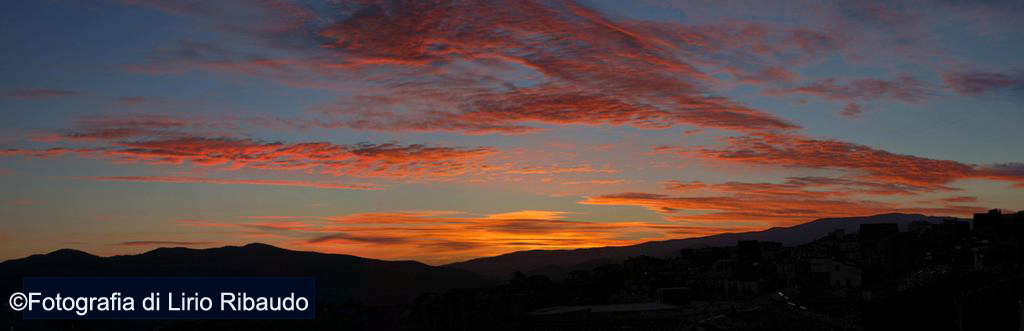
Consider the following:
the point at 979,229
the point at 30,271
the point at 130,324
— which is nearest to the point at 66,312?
the point at 130,324

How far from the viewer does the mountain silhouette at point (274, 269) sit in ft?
392

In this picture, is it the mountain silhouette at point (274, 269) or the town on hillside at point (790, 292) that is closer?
the town on hillside at point (790, 292)

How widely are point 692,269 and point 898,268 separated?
56.3ft

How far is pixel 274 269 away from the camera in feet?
500

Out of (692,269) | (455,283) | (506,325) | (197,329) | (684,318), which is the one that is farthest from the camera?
(455,283)

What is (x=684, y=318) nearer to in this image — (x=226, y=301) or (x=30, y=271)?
(x=226, y=301)

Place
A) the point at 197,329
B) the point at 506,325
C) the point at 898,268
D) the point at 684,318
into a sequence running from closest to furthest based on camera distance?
the point at 684,318, the point at 506,325, the point at 197,329, the point at 898,268

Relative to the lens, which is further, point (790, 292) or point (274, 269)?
point (274, 269)

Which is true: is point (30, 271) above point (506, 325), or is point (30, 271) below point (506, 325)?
above

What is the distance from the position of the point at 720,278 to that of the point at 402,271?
7315 cm

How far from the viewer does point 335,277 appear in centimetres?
13562

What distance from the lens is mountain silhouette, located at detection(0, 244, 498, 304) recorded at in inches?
4710

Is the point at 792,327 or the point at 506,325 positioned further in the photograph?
the point at 506,325

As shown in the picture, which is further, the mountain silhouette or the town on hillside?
the mountain silhouette
